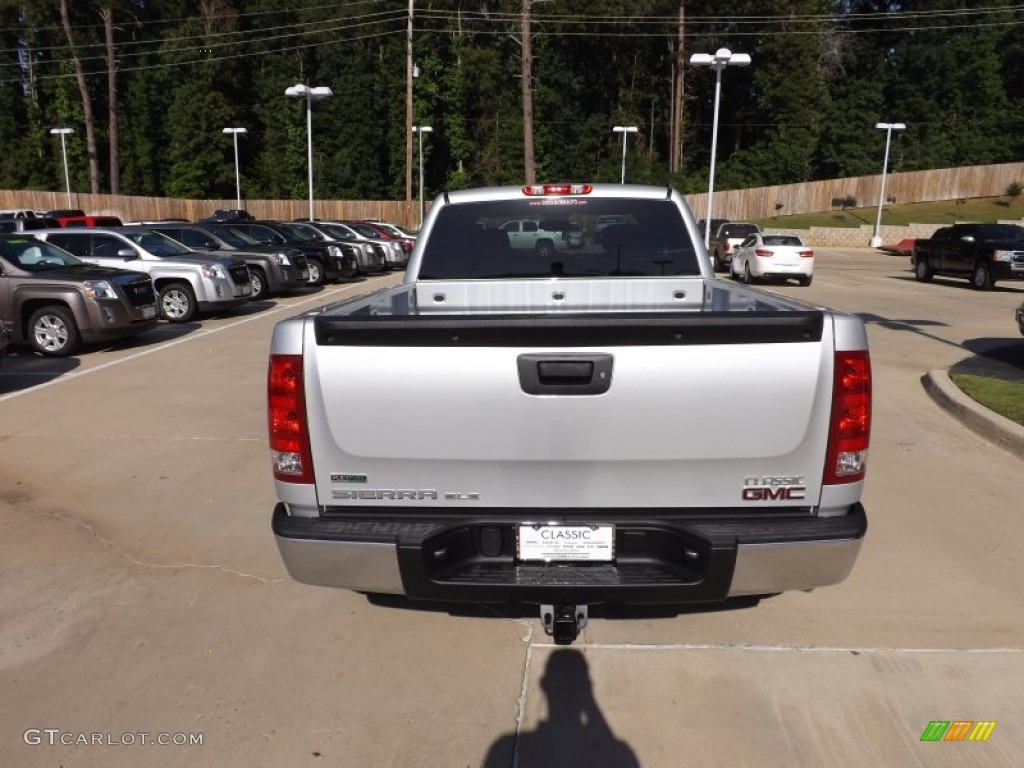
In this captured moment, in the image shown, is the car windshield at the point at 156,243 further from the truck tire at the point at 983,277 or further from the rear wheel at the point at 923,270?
the rear wheel at the point at 923,270

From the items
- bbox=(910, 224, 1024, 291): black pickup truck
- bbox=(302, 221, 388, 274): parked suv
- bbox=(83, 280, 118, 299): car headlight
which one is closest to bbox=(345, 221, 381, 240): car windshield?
bbox=(302, 221, 388, 274): parked suv

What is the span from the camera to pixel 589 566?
295 centimetres

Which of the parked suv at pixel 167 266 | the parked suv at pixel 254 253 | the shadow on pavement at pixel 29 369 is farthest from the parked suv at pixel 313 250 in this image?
the shadow on pavement at pixel 29 369

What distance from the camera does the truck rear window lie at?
16.5ft

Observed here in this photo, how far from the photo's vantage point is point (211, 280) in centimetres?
1430

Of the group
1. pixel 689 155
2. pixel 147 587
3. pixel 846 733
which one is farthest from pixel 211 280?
pixel 689 155

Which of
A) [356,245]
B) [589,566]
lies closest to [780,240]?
[356,245]

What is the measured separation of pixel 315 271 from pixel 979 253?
17768 millimetres

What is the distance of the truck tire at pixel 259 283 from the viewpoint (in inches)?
668

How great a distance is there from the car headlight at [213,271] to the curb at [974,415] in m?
11.5

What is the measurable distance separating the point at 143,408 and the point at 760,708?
7.01 meters

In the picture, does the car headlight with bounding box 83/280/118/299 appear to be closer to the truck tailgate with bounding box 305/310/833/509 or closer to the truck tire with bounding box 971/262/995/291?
the truck tailgate with bounding box 305/310/833/509

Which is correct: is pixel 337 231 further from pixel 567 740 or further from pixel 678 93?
pixel 678 93

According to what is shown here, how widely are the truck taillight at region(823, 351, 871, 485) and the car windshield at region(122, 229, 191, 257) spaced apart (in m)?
14.2
